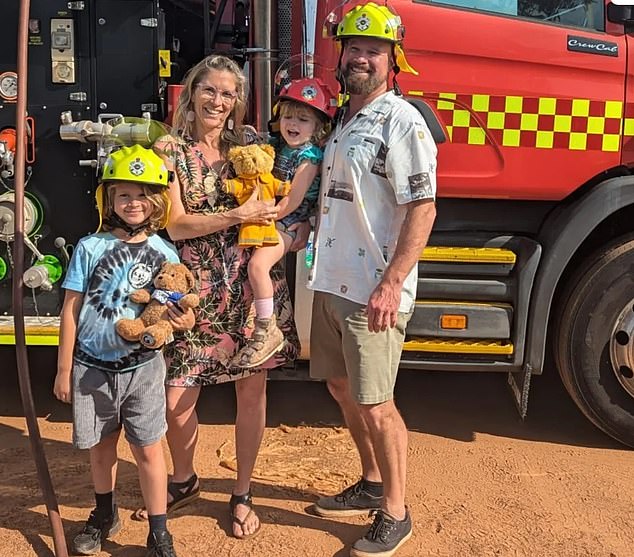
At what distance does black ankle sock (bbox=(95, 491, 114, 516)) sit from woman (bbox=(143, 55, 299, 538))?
1.08 feet

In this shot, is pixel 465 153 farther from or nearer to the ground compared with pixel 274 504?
farther from the ground

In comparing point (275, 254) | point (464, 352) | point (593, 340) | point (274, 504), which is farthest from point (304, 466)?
point (593, 340)

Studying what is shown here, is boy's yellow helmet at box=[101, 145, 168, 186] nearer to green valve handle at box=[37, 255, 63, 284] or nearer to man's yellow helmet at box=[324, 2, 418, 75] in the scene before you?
man's yellow helmet at box=[324, 2, 418, 75]

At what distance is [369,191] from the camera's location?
2713 millimetres

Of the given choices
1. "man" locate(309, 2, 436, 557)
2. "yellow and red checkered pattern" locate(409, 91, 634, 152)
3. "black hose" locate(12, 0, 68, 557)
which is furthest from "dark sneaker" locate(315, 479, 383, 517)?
"yellow and red checkered pattern" locate(409, 91, 634, 152)

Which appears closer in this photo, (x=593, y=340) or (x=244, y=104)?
(x=244, y=104)

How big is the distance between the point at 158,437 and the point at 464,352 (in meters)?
1.61

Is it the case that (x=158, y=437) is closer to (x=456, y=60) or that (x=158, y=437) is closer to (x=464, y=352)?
(x=464, y=352)

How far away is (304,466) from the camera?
12.0 ft

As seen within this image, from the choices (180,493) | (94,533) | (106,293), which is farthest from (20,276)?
(180,493)

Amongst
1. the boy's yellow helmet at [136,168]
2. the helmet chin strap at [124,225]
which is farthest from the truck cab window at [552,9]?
the helmet chin strap at [124,225]

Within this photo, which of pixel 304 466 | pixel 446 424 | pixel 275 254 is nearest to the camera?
pixel 275 254

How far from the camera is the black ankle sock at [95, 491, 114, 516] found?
291 centimetres

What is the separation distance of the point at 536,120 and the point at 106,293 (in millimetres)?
2174
